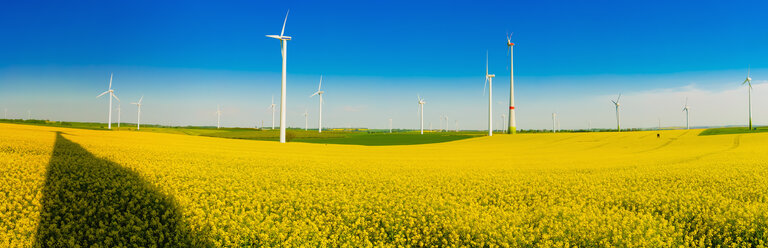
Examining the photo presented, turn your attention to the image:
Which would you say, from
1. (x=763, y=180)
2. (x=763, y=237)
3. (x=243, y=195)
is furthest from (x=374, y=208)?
(x=763, y=180)

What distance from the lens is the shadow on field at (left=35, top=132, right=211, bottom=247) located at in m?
6.36

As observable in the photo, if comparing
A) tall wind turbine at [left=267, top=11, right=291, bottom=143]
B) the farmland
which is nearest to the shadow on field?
the farmland

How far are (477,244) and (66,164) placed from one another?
13.6 meters

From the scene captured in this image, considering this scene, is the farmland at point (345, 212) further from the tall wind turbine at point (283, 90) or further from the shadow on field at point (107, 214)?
the tall wind turbine at point (283, 90)

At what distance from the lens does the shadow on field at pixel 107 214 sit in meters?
6.36

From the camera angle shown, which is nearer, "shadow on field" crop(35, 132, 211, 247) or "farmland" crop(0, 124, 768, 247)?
"shadow on field" crop(35, 132, 211, 247)

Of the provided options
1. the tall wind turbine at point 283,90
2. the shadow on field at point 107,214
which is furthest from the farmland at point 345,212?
the tall wind turbine at point 283,90

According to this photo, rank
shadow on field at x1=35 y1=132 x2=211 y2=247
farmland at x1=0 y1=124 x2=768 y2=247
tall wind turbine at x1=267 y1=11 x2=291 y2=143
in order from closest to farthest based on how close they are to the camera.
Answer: shadow on field at x1=35 y1=132 x2=211 y2=247 → farmland at x1=0 y1=124 x2=768 y2=247 → tall wind turbine at x1=267 y1=11 x2=291 y2=143

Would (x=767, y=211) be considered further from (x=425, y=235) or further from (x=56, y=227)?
(x=56, y=227)

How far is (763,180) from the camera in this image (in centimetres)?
1323

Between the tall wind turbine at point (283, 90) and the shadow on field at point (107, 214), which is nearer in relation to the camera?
the shadow on field at point (107, 214)

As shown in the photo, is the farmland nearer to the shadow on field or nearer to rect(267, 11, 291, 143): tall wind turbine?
the shadow on field

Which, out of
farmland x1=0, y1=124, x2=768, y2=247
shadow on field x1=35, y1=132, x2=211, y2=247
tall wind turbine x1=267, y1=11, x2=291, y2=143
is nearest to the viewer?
shadow on field x1=35, y1=132, x2=211, y2=247

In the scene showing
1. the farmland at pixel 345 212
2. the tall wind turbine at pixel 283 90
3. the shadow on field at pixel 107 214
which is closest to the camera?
the shadow on field at pixel 107 214
